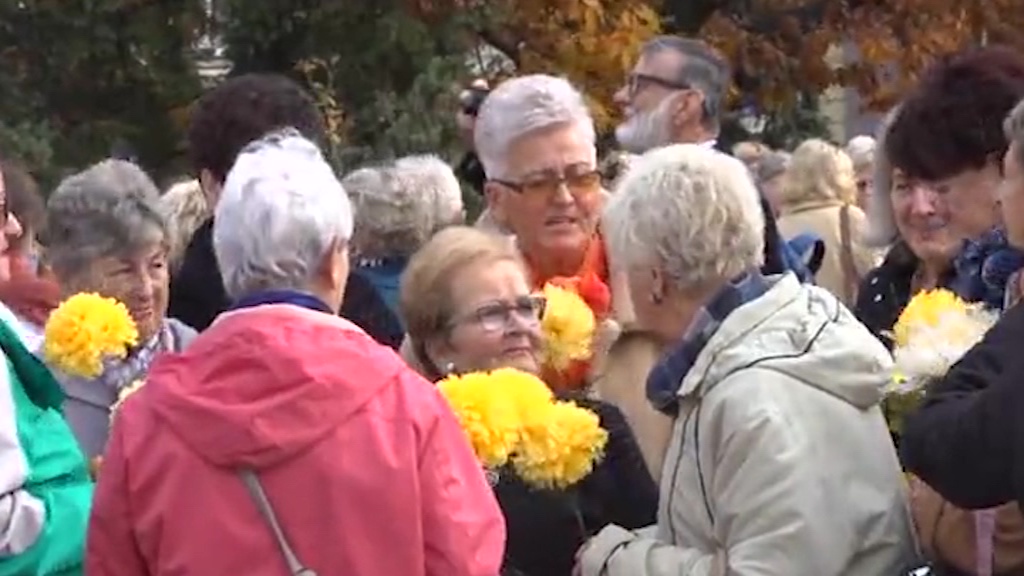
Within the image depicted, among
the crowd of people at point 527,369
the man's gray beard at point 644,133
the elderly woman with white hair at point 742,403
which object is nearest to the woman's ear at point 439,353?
the crowd of people at point 527,369

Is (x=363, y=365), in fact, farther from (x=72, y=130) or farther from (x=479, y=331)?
(x=72, y=130)

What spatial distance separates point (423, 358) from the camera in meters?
4.54

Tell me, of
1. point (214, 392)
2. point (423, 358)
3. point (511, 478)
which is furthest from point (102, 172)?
point (214, 392)

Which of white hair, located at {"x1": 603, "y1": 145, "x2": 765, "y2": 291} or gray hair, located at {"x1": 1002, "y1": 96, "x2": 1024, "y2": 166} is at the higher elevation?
gray hair, located at {"x1": 1002, "y1": 96, "x2": 1024, "y2": 166}

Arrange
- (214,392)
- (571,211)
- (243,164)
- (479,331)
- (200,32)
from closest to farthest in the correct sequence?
(214,392) < (243,164) < (479,331) < (571,211) < (200,32)

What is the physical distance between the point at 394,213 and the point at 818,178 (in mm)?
3696

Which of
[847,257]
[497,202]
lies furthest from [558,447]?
[847,257]

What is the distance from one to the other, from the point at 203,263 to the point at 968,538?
2.22 m

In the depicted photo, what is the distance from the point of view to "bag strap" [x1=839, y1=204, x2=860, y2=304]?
319 inches

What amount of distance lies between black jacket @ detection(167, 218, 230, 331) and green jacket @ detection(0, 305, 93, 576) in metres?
1.20

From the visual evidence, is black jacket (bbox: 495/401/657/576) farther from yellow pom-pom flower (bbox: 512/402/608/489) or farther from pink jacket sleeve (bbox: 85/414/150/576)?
pink jacket sleeve (bbox: 85/414/150/576)

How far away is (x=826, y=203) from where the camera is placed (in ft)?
30.5

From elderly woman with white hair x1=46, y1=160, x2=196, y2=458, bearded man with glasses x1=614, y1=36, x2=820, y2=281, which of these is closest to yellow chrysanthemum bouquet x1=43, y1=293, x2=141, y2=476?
elderly woman with white hair x1=46, y1=160, x2=196, y2=458

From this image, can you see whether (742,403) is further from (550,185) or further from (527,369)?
(550,185)
